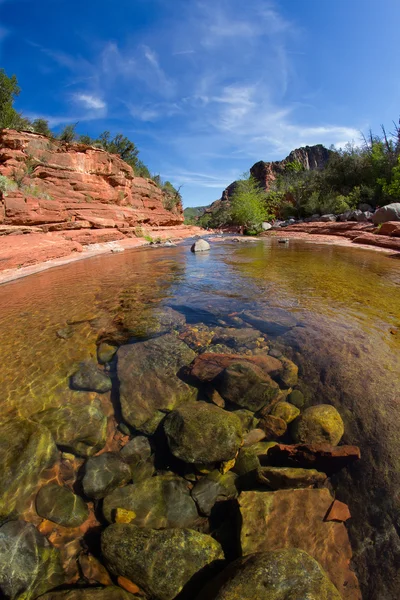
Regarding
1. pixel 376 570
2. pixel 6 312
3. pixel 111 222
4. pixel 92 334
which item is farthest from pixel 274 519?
pixel 111 222

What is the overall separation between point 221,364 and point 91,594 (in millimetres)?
2272

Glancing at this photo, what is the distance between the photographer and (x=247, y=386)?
3.07 metres

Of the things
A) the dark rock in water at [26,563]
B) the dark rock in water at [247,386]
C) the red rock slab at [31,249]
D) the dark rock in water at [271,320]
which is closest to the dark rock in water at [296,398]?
the dark rock in water at [247,386]

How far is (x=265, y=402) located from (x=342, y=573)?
1443mm

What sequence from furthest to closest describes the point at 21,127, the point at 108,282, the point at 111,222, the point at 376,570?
1. the point at 21,127
2. the point at 111,222
3. the point at 108,282
4. the point at 376,570

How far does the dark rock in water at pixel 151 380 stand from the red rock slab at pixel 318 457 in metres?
1.19

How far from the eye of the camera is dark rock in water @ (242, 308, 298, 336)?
14.6ft

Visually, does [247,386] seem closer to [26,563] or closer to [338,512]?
[338,512]

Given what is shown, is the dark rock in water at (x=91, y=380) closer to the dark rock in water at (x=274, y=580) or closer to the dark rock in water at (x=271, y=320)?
the dark rock in water at (x=274, y=580)

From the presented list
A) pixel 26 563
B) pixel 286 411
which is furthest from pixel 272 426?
pixel 26 563

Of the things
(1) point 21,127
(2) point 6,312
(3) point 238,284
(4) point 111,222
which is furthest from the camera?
(1) point 21,127

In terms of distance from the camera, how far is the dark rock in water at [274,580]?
138 centimetres

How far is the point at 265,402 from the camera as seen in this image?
3.01 m

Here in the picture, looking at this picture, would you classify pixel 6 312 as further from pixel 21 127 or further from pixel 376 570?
pixel 21 127
